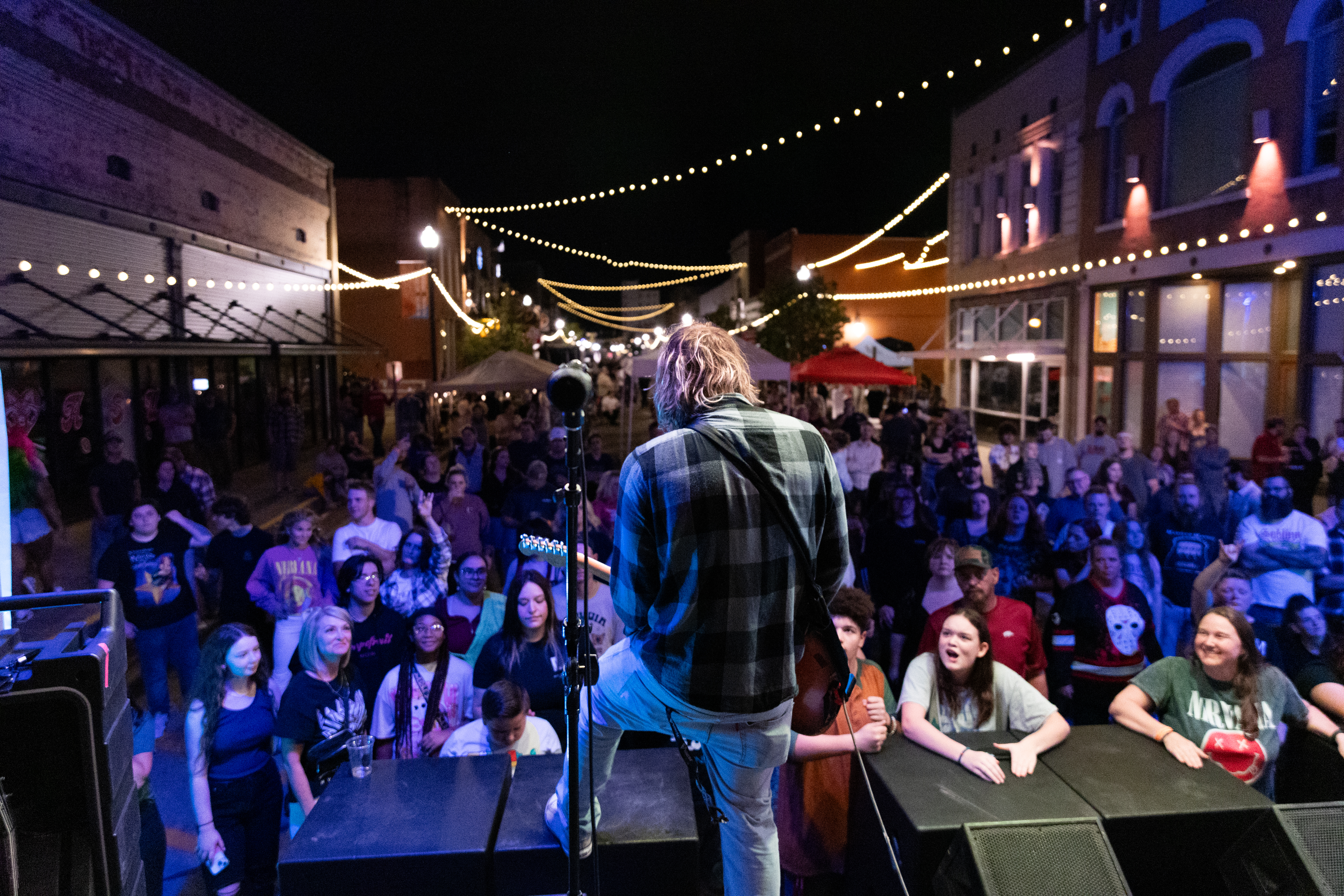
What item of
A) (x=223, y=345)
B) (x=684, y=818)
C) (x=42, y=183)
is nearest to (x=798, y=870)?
(x=684, y=818)

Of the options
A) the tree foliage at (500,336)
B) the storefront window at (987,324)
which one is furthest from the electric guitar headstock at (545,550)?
the tree foliage at (500,336)

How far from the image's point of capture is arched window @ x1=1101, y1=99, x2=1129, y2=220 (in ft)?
50.9

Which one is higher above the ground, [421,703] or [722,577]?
[722,577]

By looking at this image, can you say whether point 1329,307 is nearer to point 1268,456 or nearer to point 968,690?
point 1268,456

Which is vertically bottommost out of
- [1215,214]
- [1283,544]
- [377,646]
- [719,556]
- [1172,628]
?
[1172,628]

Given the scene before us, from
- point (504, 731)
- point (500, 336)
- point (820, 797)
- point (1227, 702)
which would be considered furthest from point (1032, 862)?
point (500, 336)

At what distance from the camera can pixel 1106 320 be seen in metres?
16.3

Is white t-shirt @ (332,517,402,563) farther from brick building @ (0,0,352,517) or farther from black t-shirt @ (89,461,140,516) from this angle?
brick building @ (0,0,352,517)

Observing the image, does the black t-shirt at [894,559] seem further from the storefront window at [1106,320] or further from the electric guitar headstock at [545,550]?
the storefront window at [1106,320]

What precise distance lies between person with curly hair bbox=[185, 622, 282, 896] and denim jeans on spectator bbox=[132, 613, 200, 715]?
1733 millimetres

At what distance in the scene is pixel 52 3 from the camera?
37.9 feet

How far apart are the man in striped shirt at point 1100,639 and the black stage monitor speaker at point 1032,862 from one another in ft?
7.31

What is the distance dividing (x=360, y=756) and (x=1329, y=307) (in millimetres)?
13708

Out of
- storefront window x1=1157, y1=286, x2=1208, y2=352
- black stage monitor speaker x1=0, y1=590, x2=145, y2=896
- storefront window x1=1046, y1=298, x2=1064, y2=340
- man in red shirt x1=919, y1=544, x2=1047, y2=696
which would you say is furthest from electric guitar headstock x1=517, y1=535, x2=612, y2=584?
storefront window x1=1046, y1=298, x2=1064, y2=340
